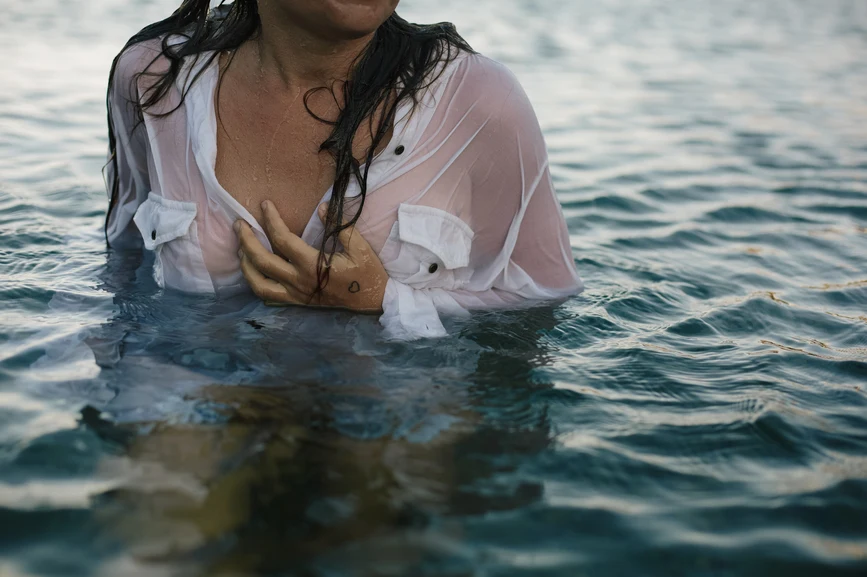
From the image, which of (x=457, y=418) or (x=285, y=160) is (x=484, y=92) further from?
(x=457, y=418)

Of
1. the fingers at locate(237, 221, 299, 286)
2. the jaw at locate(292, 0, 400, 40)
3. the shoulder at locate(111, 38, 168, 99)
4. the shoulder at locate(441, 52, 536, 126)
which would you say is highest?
the jaw at locate(292, 0, 400, 40)

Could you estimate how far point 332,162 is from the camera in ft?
9.51

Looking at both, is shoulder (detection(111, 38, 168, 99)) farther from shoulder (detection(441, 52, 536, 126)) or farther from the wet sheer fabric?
shoulder (detection(441, 52, 536, 126))

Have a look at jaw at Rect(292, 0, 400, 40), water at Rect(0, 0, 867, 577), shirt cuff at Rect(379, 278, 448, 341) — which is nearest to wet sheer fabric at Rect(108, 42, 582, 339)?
shirt cuff at Rect(379, 278, 448, 341)

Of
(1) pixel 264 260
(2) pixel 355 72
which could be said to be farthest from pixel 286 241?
(2) pixel 355 72

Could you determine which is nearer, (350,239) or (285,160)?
(350,239)

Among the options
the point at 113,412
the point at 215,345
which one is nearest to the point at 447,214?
the point at 215,345

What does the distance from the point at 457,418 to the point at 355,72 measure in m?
1.16

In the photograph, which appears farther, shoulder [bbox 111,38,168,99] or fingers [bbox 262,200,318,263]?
shoulder [bbox 111,38,168,99]

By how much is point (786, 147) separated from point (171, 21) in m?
4.93

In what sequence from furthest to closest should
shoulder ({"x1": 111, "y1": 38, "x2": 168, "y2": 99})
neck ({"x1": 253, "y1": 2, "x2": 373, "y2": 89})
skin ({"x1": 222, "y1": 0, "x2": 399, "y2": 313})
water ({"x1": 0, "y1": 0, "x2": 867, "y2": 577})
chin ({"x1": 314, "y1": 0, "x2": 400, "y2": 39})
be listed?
1. shoulder ({"x1": 111, "y1": 38, "x2": 168, "y2": 99})
2. skin ({"x1": 222, "y1": 0, "x2": 399, "y2": 313})
3. neck ({"x1": 253, "y1": 2, "x2": 373, "y2": 89})
4. chin ({"x1": 314, "y1": 0, "x2": 400, "y2": 39})
5. water ({"x1": 0, "y1": 0, "x2": 867, "y2": 577})

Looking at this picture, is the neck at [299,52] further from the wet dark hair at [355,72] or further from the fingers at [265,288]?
the fingers at [265,288]

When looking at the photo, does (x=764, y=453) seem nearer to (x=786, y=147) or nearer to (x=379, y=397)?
(x=379, y=397)

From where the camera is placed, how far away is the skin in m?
2.83
